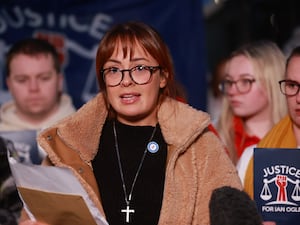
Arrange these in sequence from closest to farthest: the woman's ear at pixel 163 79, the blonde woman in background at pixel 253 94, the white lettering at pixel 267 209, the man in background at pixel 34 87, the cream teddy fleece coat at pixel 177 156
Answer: the cream teddy fleece coat at pixel 177 156
the white lettering at pixel 267 209
the woman's ear at pixel 163 79
the blonde woman in background at pixel 253 94
the man in background at pixel 34 87

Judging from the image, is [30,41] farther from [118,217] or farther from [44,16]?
[118,217]

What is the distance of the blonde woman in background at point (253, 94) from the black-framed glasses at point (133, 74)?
950 millimetres

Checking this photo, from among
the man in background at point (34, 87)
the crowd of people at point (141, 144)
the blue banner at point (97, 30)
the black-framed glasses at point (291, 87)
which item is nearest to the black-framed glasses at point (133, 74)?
the crowd of people at point (141, 144)

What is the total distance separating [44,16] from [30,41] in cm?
125

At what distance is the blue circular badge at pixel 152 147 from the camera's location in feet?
8.51

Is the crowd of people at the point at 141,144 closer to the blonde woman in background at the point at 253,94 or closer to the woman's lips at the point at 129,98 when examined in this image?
the woman's lips at the point at 129,98

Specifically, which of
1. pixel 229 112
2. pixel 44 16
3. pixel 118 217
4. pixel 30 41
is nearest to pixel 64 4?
pixel 44 16

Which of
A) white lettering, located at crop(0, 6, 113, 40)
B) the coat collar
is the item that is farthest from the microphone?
white lettering, located at crop(0, 6, 113, 40)

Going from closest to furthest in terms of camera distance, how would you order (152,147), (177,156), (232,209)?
(232,209) < (177,156) < (152,147)

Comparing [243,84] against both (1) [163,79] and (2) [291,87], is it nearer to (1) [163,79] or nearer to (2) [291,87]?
(2) [291,87]

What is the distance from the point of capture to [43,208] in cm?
231

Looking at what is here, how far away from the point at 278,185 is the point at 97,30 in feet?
9.00

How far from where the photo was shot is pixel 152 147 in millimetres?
2602

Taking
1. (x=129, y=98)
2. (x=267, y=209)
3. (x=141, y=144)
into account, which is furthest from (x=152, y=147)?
(x=267, y=209)
